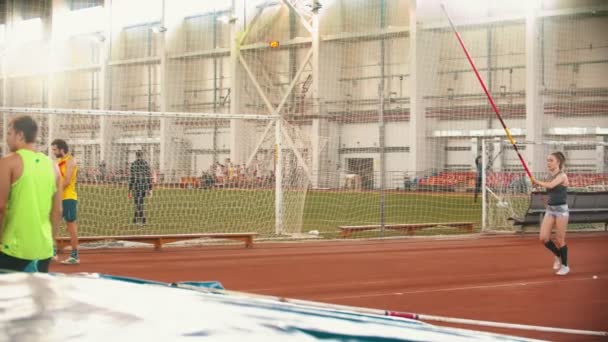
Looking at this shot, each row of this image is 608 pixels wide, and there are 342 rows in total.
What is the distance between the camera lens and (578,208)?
1995 centimetres

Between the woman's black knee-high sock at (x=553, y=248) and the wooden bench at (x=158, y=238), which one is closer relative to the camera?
the woman's black knee-high sock at (x=553, y=248)

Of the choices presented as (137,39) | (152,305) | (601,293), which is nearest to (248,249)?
(601,293)

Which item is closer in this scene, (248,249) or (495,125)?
(248,249)

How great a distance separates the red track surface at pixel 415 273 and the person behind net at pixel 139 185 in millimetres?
5330

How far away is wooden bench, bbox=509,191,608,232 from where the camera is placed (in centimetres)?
1936

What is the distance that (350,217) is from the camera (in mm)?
25797

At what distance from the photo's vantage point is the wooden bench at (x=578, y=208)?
19.4 m

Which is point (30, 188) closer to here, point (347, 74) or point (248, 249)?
point (248, 249)

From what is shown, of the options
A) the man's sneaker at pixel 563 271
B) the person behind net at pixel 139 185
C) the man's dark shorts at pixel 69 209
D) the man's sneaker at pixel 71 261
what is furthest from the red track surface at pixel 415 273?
the person behind net at pixel 139 185

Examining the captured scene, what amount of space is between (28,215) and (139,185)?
15679mm

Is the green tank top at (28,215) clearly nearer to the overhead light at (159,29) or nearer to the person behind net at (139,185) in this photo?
the person behind net at (139,185)

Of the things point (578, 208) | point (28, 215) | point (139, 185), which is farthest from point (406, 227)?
point (28, 215)

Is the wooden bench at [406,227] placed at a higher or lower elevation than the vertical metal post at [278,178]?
lower

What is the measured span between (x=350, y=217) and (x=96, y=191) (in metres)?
8.14
